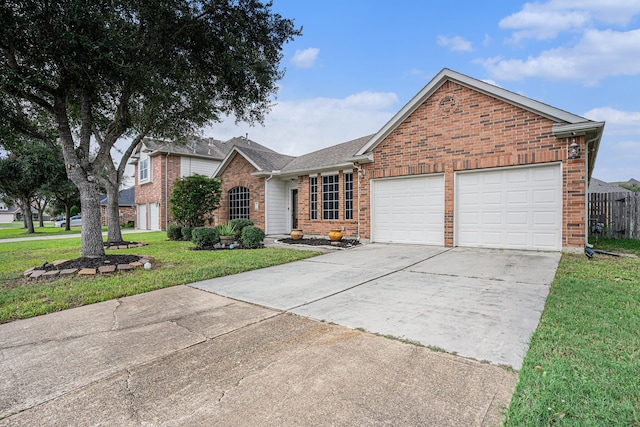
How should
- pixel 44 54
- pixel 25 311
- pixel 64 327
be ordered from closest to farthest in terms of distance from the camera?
pixel 64 327 < pixel 25 311 < pixel 44 54

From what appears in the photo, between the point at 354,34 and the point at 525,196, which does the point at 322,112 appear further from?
the point at 525,196

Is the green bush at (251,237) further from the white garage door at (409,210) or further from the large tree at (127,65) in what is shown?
the white garage door at (409,210)

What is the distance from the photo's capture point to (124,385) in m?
2.39

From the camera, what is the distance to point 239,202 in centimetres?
1688

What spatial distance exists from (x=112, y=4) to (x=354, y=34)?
8.78 m

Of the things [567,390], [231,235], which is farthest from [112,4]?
[567,390]

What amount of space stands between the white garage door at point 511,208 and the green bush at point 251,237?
6.51 metres

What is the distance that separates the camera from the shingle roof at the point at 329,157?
1312 centimetres

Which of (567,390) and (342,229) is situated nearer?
(567,390)

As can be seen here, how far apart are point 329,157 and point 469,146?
6456 mm

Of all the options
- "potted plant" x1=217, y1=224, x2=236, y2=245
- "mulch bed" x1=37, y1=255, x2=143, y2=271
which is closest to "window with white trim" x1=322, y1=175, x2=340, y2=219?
"potted plant" x1=217, y1=224, x2=236, y2=245

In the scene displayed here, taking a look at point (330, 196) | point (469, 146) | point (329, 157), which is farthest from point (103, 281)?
point (329, 157)

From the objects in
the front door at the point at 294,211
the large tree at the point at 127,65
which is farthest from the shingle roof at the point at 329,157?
the large tree at the point at 127,65

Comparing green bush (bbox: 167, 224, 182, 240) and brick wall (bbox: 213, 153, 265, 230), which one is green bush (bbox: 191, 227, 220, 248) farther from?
brick wall (bbox: 213, 153, 265, 230)
